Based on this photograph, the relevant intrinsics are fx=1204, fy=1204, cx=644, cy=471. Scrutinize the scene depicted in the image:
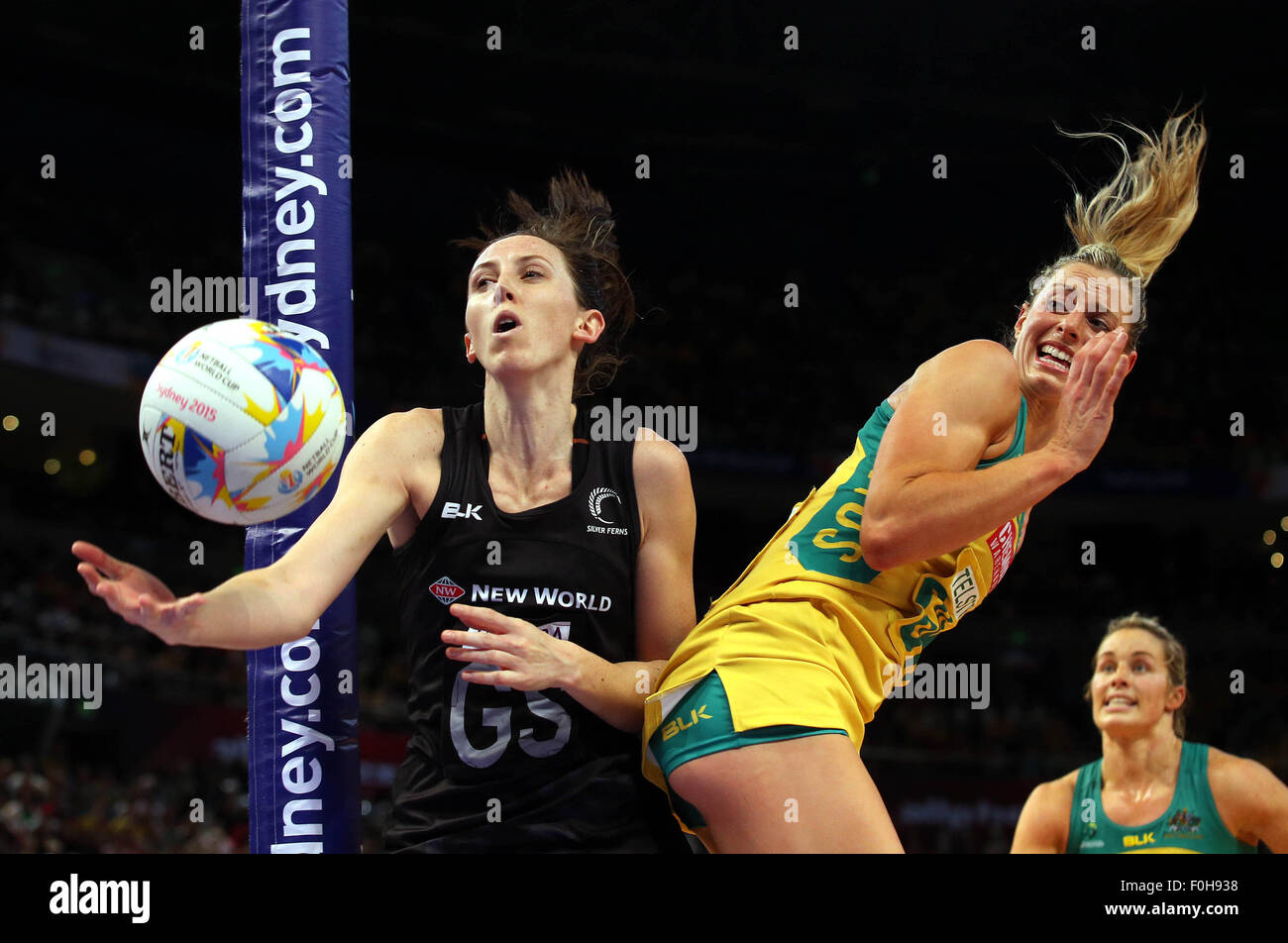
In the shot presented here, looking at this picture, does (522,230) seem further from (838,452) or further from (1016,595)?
(1016,595)

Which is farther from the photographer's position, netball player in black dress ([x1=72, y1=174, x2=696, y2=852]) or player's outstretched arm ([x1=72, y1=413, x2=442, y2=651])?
netball player in black dress ([x1=72, y1=174, x2=696, y2=852])

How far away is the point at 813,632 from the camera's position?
317 centimetres

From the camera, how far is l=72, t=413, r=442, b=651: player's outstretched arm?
2.68m

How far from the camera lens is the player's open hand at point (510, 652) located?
121 inches

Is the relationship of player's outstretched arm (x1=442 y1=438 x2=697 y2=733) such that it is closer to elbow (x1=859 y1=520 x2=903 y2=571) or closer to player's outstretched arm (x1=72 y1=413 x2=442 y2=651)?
player's outstretched arm (x1=72 y1=413 x2=442 y2=651)

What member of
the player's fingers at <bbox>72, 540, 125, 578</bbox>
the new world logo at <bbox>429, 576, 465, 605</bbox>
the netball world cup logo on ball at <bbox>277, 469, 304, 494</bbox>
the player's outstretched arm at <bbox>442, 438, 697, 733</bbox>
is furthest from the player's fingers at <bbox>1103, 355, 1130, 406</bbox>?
the player's fingers at <bbox>72, 540, 125, 578</bbox>

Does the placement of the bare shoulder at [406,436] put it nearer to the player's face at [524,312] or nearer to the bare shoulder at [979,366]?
the player's face at [524,312]

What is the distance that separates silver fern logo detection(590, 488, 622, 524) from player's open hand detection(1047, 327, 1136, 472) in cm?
124

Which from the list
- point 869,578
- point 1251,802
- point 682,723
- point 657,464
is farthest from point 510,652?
point 1251,802

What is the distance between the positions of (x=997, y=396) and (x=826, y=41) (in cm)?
1184

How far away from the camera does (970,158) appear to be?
14383mm

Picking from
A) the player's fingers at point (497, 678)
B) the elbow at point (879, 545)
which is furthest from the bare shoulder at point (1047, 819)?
the player's fingers at point (497, 678)

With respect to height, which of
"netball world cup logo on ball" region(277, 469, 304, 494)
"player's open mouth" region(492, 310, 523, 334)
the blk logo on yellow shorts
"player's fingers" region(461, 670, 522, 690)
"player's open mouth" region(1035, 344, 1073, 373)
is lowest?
the blk logo on yellow shorts
